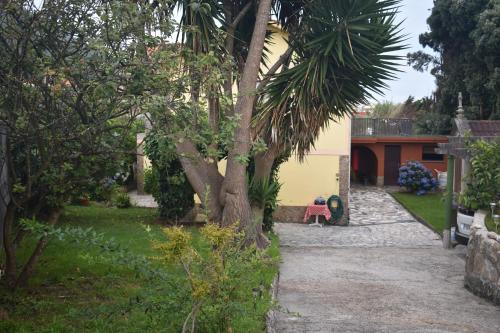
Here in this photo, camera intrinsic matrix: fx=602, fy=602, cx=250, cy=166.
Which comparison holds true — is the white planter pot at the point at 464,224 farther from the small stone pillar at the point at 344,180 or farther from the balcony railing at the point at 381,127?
the balcony railing at the point at 381,127

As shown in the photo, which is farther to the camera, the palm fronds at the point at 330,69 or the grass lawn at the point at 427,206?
the grass lawn at the point at 427,206

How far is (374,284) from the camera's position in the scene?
9.34m

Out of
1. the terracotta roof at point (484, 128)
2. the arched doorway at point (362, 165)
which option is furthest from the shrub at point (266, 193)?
the arched doorway at point (362, 165)

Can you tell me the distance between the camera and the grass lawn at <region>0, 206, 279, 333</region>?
5086 mm

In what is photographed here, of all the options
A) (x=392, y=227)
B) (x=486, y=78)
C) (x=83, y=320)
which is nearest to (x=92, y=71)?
(x=83, y=320)

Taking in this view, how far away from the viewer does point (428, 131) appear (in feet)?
93.9

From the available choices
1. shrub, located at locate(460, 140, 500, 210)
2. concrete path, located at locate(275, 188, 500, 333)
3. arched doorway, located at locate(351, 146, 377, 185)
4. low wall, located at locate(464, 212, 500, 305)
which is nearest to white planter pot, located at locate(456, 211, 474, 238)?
shrub, located at locate(460, 140, 500, 210)

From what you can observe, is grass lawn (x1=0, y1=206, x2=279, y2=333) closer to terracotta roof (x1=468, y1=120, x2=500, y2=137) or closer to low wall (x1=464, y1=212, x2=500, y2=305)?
low wall (x1=464, y1=212, x2=500, y2=305)

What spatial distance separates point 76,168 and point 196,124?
129 cm

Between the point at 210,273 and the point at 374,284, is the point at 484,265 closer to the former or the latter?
the point at 374,284

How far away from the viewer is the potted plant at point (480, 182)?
464 inches

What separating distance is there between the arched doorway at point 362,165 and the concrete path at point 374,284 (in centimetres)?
1377

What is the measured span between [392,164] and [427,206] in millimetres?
7813

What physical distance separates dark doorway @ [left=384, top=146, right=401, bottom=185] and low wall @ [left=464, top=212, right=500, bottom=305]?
20252 mm
